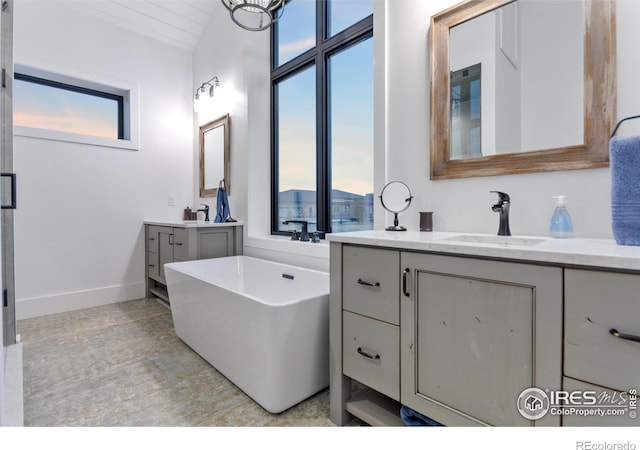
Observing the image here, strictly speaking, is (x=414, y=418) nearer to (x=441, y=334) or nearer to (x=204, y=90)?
(x=441, y=334)

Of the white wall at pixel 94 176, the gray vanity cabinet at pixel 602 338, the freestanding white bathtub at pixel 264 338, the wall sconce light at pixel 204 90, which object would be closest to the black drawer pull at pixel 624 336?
the gray vanity cabinet at pixel 602 338

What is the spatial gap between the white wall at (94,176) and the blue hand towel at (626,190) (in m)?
3.71

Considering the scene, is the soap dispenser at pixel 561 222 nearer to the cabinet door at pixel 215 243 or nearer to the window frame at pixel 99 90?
the cabinet door at pixel 215 243

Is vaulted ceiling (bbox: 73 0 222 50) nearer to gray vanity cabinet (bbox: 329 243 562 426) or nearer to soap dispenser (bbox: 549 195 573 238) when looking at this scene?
gray vanity cabinet (bbox: 329 243 562 426)

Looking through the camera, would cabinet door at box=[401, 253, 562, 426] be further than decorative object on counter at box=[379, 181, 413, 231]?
No

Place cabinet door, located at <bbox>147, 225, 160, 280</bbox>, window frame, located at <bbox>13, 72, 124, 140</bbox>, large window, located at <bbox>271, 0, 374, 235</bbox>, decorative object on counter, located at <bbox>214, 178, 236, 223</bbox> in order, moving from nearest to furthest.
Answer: large window, located at <bbox>271, 0, 374, 235</bbox> < window frame, located at <bbox>13, 72, 124, 140</bbox> < decorative object on counter, located at <bbox>214, 178, 236, 223</bbox> < cabinet door, located at <bbox>147, 225, 160, 280</bbox>

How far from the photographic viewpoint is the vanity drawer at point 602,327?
0.75 m

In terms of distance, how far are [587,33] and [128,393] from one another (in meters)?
2.57

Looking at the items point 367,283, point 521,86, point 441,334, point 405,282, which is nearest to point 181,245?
point 367,283

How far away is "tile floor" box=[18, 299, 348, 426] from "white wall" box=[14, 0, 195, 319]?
2.01 feet

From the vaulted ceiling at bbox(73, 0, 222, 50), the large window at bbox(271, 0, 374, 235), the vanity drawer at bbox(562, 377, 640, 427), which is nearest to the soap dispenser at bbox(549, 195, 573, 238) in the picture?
the vanity drawer at bbox(562, 377, 640, 427)

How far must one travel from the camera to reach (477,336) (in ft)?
3.29

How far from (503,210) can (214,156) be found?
2927 mm

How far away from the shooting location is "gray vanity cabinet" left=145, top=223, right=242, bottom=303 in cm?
274
